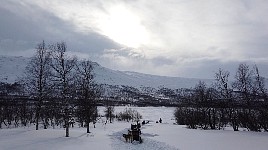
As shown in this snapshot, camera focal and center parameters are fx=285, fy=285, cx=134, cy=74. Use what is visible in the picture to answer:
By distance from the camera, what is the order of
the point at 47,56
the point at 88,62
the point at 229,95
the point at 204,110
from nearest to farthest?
the point at 47,56 → the point at 88,62 → the point at 229,95 → the point at 204,110

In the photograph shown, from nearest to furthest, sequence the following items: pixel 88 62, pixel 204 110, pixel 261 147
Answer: pixel 261 147, pixel 88 62, pixel 204 110

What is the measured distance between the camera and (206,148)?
22.2 m

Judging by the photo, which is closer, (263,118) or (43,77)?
(263,118)

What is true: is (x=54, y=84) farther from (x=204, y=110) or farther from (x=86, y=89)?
(x=204, y=110)

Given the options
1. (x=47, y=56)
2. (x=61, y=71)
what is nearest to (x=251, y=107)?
(x=61, y=71)

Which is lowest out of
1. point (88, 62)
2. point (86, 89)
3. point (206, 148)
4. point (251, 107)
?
point (206, 148)

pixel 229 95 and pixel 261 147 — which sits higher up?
pixel 229 95

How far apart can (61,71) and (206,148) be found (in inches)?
727

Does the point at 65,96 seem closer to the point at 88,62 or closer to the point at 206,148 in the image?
the point at 88,62

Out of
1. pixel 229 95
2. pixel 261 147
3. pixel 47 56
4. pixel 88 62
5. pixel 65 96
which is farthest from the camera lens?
pixel 229 95

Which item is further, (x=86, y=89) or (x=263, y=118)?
(x=86, y=89)

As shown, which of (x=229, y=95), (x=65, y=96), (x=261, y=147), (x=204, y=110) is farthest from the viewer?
(x=204, y=110)

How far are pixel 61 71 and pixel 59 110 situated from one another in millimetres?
4746

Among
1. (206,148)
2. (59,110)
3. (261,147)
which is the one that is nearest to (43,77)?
(59,110)
